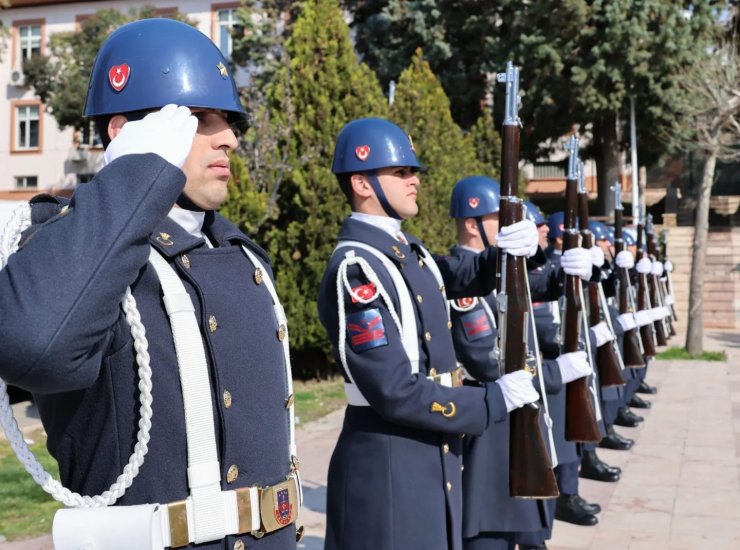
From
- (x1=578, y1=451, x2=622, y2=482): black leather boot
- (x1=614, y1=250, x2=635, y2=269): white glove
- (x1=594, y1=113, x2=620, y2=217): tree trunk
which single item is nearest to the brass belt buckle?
(x1=578, y1=451, x2=622, y2=482): black leather boot

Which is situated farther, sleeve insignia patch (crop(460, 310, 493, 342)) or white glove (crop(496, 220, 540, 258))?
sleeve insignia patch (crop(460, 310, 493, 342))

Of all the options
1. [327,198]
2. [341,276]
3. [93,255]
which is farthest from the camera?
[327,198]

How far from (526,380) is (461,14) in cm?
2213

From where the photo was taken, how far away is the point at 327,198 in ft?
33.6

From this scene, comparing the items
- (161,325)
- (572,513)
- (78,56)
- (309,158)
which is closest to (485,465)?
(572,513)

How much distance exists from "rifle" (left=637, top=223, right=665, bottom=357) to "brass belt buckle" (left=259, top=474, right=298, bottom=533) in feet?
28.5

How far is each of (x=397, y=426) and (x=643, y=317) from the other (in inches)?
301

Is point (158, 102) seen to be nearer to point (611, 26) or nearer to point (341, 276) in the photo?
point (341, 276)

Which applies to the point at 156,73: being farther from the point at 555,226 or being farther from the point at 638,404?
the point at 638,404

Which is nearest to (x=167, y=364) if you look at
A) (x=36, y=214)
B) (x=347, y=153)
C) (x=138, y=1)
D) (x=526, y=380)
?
(x=36, y=214)

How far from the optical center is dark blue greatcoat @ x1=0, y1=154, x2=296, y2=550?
146 cm

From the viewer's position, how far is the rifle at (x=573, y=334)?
16.0 feet

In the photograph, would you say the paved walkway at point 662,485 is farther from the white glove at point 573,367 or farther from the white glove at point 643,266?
the white glove at point 643,266

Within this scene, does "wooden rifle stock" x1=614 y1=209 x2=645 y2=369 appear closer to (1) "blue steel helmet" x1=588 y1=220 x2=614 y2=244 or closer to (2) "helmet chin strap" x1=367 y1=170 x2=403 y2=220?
(1) "blue steel helmet" x1=588 y1=220 x2=614 y2=244
